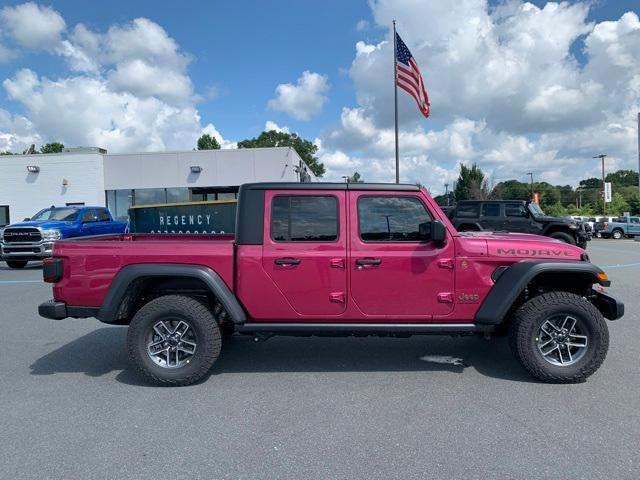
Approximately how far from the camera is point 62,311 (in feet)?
14.8

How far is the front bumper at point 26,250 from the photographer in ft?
46.9

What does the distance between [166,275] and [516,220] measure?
1384 cm

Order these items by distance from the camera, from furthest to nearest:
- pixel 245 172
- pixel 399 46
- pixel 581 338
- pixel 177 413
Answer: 1. pixel 245 172
2. pixel 399 46
3. pixel 581 338
4. pixel 177 413

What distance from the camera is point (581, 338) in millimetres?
4348

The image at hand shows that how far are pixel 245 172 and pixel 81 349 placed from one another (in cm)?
2071

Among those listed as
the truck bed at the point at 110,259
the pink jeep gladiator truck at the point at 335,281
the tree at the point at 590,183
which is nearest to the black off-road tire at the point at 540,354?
the pink jeep gladiator truck at the point at 335,281

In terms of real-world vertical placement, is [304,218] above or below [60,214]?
below

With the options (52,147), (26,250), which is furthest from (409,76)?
(52,147)

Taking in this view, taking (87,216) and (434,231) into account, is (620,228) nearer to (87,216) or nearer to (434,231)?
(87,216)

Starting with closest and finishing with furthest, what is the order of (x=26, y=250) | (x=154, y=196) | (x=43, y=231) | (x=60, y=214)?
(x=26, y=250) → (x=43, y=231) → (x=60, y=214) → (x=154, y=196)

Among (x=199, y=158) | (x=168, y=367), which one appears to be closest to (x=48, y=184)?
(x=199, y=158)

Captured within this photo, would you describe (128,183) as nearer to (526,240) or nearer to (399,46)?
(399,46)

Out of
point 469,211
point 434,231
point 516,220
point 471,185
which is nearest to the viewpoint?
point 434,231

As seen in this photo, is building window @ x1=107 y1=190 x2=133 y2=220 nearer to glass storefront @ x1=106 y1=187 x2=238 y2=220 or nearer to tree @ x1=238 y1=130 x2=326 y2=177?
glass storefront @ x1=106 y1=187 x2=238 y2=220
